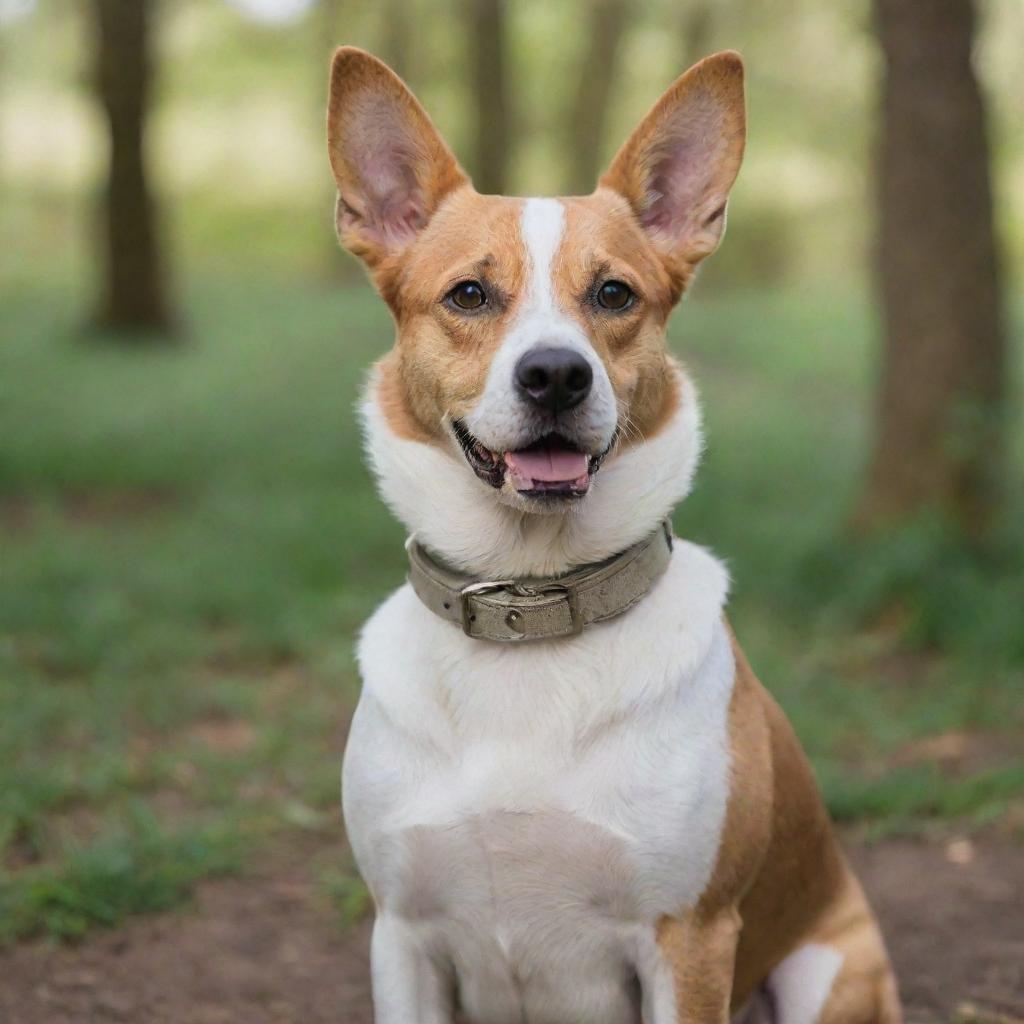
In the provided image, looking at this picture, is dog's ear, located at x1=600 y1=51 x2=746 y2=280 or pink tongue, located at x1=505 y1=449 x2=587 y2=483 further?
dog's ear, located at x1=600 y1=51 x2=746 y2=280

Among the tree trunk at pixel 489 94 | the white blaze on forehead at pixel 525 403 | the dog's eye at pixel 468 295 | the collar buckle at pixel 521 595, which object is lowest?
the collar buckle at pixel 521 595

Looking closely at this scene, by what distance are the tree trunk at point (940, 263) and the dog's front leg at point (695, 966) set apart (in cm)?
383

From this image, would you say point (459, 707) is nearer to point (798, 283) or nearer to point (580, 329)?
point (580, 329)

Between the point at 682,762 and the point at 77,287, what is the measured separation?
18610mm

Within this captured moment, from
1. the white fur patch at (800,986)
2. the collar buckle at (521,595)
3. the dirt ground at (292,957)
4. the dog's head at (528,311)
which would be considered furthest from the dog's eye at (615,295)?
the dirt ground at (292,957)

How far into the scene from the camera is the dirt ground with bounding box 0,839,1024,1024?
137 inches

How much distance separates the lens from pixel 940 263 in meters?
6.08

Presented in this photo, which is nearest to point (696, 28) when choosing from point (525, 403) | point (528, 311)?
point (528, 311)

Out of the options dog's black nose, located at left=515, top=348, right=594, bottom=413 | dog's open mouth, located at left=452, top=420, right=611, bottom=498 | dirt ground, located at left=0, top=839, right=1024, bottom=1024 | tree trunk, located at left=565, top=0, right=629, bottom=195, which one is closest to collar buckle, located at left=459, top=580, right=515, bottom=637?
dog's open mouth, located at left=452, top=420, right=611, bottom=498

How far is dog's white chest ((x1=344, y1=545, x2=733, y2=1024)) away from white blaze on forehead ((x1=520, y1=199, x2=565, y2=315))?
0.64 m

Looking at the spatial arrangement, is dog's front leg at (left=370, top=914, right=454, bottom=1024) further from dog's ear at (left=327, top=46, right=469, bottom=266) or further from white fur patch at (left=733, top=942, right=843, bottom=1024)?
dog's ear at (left=327, top=46, right=469, bottom=266)

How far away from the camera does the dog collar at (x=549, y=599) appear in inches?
108

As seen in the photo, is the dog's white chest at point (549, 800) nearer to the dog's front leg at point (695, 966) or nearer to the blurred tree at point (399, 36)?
the dog's front leg at point (695, 966)

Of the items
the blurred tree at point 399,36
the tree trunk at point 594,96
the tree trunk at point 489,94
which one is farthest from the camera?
the blurred tree at point 399,36
